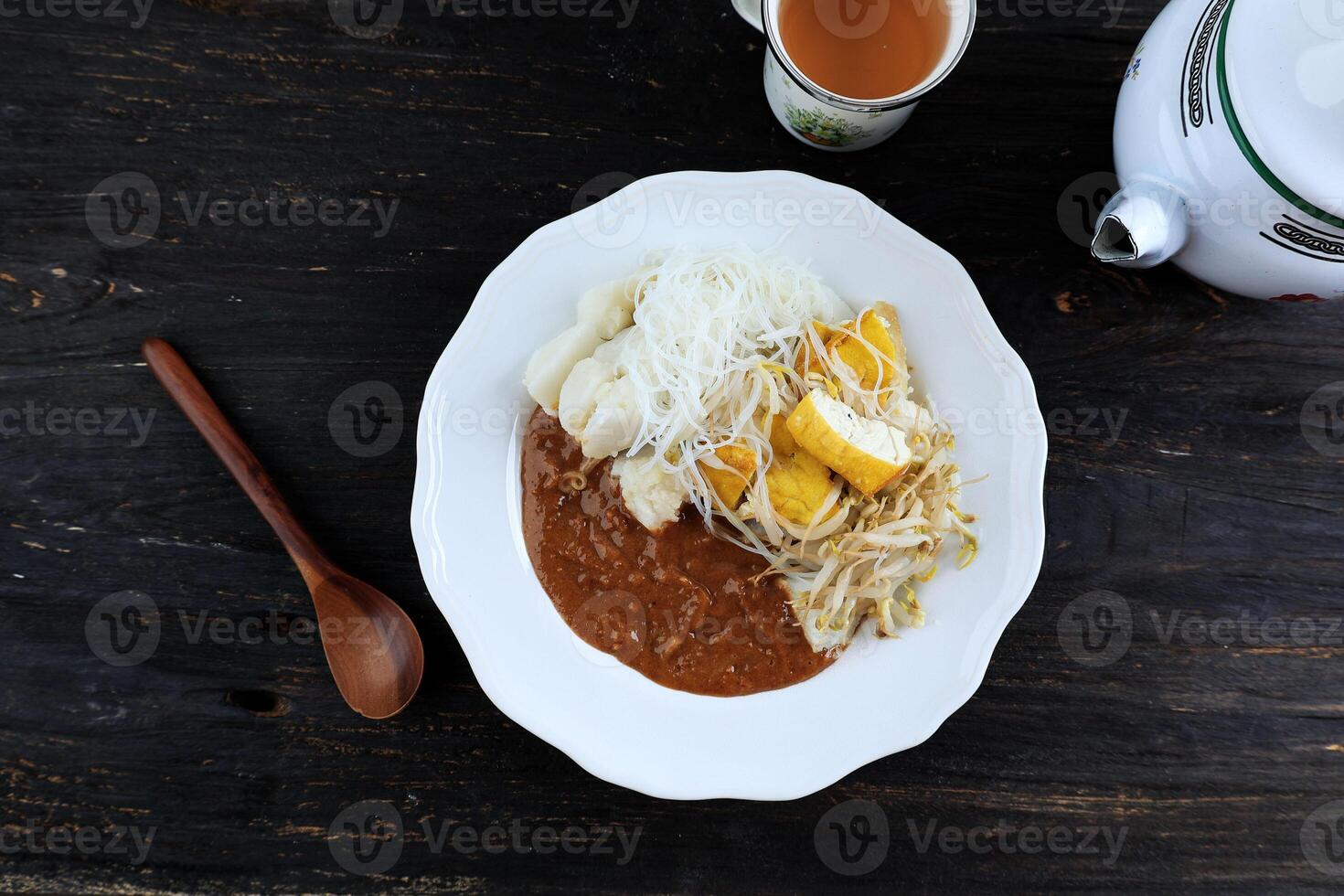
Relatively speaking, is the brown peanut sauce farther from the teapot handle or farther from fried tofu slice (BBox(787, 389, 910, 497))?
the teapot handle

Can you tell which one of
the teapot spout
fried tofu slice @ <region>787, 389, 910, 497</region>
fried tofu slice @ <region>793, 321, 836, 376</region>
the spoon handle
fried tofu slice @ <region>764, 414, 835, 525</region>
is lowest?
the spoon handle

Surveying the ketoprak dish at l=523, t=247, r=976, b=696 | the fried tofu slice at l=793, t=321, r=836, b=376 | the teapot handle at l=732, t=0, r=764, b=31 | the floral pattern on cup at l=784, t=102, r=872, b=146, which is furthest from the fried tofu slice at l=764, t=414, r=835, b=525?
the teapot handle at l=732, t=0, r=764, b=31

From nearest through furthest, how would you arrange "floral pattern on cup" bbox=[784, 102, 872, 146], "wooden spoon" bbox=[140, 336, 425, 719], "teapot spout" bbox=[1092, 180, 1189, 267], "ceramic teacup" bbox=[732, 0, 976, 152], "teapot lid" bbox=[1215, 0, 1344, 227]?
"teapot lid" bbox=[1215, 0, 1344, 227], "teapot spout" bbox=[1092, 180, 1189, 267], "ceramic teacup" bbox=[732, 0, 976, 152], "floral pattern on cup" bbox=[784, 102, 872, 146], "wooden spoon" bbox=[140, 336, 425, 719]

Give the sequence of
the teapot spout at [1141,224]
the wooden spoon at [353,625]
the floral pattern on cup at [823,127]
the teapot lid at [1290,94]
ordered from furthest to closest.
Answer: the wooden spoon at [353,625] → the floral pattern on cup at [823,127] → the teapot spout at [1141,224] → the teapot lid at [1290,94]

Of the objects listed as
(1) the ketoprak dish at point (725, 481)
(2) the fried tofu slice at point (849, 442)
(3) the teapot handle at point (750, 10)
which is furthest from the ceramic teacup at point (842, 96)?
(2) the fried tofu slice at point (849, 442)

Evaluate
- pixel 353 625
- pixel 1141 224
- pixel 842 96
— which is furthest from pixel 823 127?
pixel 353 625

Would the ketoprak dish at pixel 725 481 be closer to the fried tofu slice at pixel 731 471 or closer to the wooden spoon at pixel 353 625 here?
the fried tofu slice at pixel 731 471
